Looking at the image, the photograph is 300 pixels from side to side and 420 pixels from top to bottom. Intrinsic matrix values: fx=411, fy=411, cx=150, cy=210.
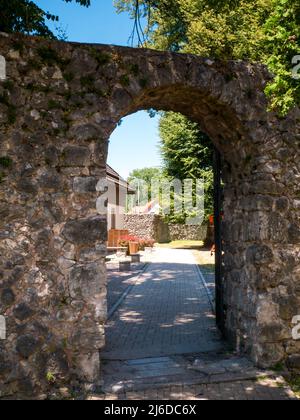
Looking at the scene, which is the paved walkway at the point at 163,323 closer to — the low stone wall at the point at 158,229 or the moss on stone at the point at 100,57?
the moss on stone at the point at 100,57

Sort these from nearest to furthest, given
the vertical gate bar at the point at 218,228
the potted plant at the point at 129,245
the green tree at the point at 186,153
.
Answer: the vertical gate bar at the point at 218,228 → the potted plant at the point at 129,245 → the green tree at the point at 186,153

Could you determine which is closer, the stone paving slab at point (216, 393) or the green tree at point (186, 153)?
the stone paving slab at point (216, 393)

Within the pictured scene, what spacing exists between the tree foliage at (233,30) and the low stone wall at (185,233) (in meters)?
17.1

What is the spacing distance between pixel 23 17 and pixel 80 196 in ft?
15.2

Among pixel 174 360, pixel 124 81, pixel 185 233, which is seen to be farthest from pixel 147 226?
pixel 124 81

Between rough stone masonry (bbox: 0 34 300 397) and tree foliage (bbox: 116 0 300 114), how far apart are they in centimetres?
76

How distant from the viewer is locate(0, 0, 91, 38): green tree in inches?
281

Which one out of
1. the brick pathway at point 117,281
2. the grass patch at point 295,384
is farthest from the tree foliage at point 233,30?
the brick pathway at point 117,281

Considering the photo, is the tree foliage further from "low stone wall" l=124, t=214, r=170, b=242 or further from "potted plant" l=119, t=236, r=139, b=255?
"low stone wall" l=124, t=214, r=170, b=242

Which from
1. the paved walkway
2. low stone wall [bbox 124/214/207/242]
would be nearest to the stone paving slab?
the paved walkway

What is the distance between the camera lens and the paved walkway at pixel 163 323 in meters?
6.60

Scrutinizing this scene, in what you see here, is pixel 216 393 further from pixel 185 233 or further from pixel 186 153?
pixel 185 233
